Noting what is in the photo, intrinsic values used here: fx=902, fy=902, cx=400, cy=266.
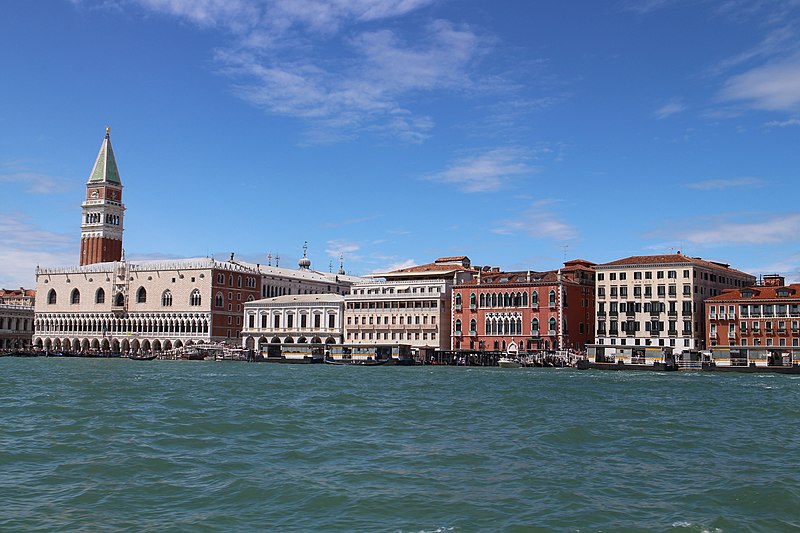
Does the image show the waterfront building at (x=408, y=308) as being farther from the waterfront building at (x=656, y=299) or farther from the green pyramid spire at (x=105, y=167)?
the green pyramid spire at (x=105, y=167)

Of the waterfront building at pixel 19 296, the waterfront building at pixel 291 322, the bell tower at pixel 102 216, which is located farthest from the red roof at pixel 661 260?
the waterfront building at pixel 19 296

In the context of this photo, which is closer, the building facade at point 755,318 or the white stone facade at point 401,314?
the building facade at point 755,318

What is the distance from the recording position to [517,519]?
44.3 ft

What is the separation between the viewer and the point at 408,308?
278 ft

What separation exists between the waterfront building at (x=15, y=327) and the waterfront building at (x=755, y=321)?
83464mm

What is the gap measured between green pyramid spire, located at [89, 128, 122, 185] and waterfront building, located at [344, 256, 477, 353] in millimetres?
44357

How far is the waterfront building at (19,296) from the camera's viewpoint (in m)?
135

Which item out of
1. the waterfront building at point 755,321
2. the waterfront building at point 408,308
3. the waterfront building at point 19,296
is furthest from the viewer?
the waterfront building at point 19,296

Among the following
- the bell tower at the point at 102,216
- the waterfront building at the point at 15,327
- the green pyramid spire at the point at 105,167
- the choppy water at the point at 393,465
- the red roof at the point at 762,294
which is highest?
the green pyramid spire at the point at 105,167

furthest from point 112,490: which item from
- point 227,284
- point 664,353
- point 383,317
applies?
point 227,284

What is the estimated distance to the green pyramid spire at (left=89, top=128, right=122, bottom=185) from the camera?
11656 centimetres

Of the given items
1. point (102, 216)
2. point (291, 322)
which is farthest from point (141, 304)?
point (291, 322)

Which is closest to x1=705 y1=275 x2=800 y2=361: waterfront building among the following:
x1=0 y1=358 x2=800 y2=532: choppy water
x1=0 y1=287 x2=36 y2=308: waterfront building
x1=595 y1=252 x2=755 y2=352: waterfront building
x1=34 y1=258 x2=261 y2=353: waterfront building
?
x1=595 y1=252 x2=755 y2=352: waterfront building

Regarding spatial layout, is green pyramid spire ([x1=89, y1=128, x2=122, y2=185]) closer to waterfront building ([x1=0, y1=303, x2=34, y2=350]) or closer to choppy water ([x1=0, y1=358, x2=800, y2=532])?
waterfront building ([x1=0, y1=303, x2=34, y2=350])
